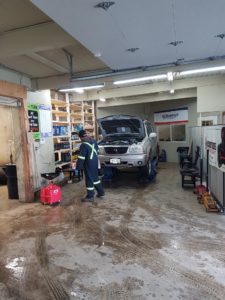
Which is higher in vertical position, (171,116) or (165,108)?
(165,108)

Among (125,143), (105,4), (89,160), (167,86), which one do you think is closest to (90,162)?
(89,160)

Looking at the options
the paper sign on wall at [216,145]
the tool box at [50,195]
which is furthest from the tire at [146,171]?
the tool box at [50,195]

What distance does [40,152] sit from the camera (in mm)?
6445

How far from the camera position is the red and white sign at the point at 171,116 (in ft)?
36.7

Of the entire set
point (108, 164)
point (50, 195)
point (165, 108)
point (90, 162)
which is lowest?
point (50, 195)

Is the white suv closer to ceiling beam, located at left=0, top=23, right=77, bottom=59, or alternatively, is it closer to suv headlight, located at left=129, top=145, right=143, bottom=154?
suv headlight, located at left=129, top=145, right=143, bottom=154

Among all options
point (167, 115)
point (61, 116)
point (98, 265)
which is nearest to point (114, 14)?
point (98, 265)

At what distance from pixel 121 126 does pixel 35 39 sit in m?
4.32

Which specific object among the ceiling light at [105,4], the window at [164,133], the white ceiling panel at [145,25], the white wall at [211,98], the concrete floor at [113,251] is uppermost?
the white ceiling panel at [145,25]

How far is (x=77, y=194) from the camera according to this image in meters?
6.16

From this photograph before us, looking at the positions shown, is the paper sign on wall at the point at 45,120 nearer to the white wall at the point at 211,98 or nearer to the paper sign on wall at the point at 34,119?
the paper sign on wall at the point at 34,119

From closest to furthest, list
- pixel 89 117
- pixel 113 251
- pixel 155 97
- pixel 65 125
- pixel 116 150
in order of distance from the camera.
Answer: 1. pixel 113 251
2. pixel 116 150
3. pixel 65 125
4. pixel 155 97
5. pixel 89 117

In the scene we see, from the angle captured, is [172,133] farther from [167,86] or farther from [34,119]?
[34,119]

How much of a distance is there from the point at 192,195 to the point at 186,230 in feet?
6.70
